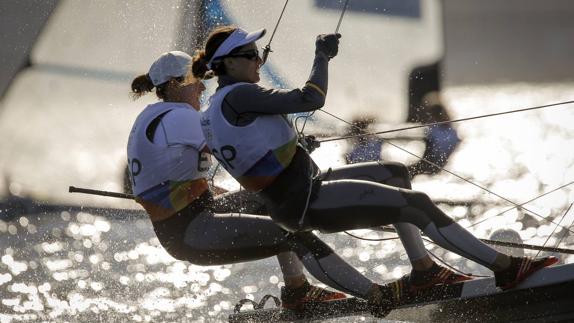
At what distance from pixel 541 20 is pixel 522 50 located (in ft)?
0.95

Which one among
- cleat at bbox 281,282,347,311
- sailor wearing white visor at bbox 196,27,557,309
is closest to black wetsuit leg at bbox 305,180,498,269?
sailor wearing white visor at bbox 196,27,557,309

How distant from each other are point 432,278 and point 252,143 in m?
0.75

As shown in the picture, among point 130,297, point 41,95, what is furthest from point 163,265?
point 41,95

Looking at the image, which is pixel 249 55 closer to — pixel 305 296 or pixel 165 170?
pixel 165 170

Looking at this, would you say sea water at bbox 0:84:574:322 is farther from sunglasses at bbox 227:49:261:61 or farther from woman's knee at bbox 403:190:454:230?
sunglasses at bbox 227:49:261:61

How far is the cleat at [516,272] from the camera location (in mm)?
4262

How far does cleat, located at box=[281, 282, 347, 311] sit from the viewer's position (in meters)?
4.75

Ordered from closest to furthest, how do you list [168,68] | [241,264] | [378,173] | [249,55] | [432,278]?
[249,55], [432,278], [378,173], [168,68], [241,264]

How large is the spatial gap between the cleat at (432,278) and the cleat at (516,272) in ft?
0.56

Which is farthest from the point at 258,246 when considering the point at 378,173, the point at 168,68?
the point at 168,68

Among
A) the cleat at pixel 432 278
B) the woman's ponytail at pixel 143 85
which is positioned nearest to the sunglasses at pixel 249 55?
the woman's ponytail at pixel 143 85

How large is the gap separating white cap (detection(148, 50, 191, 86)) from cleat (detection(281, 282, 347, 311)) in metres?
0.83

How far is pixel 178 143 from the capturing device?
183 inches

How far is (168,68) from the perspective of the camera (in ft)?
15.5
